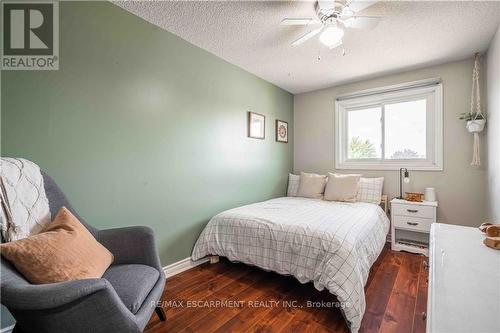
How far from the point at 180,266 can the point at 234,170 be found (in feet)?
4.15

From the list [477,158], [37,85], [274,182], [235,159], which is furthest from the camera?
[274,182]

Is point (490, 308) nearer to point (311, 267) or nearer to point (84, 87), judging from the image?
point (311, 267)

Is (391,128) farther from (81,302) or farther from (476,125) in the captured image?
(81,302)

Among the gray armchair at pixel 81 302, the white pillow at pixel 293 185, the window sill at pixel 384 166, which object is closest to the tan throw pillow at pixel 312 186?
the white pillow at pixel 293 185

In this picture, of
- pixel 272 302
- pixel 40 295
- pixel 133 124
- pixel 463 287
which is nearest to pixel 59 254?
pixel 40 295

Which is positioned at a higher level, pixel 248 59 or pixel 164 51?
pixel 248 59

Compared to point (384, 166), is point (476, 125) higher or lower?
higher

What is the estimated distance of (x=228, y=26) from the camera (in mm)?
2049

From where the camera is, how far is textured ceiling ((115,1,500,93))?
70.7 inches

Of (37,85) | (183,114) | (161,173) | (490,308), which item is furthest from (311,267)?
(37,85)

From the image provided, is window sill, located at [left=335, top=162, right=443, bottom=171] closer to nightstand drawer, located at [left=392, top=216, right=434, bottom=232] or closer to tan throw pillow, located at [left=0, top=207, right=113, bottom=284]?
nightstand drawer, located at [left=392, top=216, right=434, bottom=232]

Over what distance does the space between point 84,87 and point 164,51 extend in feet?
2.70

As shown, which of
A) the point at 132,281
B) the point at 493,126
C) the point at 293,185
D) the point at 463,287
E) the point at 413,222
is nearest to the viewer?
the point at 463,287

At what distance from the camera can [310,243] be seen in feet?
5.73
